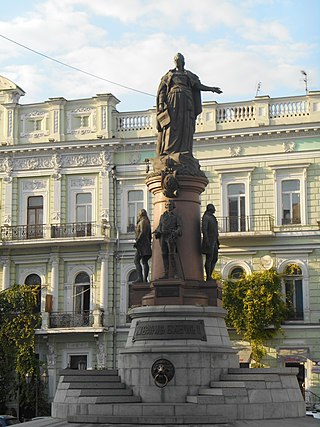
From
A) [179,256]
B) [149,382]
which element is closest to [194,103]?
[179,256]

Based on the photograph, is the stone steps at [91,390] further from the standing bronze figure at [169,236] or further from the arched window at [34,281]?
the arched window at [34,281]

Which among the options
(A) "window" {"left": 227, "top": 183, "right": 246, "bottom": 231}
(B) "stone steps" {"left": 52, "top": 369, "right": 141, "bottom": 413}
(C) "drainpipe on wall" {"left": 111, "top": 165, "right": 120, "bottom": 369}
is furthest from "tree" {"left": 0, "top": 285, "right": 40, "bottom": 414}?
(B) "stone steps" {"left": 52, "top": 369, "right": 141, "bottom": 413}

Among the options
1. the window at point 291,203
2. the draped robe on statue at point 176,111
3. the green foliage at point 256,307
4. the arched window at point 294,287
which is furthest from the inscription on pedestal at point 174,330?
the window at point 291,203

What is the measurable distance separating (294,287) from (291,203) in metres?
3.97

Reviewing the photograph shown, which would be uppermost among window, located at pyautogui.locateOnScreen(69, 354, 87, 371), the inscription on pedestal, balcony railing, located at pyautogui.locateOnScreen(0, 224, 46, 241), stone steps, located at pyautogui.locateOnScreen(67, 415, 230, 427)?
balcony railing, located at pyautogui.locateOnScreen(0, 224, 46, 241)

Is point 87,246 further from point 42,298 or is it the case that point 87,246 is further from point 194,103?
point 194,103

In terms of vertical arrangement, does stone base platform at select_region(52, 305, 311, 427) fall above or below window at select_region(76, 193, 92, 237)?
below

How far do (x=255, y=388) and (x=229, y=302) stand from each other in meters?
22.7

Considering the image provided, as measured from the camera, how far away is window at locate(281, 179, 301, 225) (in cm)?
4241

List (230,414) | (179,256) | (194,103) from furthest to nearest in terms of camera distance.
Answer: (194,103), (179,256), (230,414)

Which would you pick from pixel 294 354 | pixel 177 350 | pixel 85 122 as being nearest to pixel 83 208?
pixel 85 122

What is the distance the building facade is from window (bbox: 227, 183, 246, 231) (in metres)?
0.07

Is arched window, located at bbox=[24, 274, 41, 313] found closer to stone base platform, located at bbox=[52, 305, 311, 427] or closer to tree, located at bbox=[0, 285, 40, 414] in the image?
tree, located at bbox=[0, 285, 40, 414]

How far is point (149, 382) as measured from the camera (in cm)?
1933
